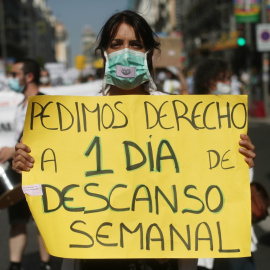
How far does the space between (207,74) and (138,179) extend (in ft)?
5.32

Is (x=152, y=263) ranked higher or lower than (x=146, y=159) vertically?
Answer: lower

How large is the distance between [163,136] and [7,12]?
7362cm

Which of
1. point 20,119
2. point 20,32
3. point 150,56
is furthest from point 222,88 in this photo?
point 20,32

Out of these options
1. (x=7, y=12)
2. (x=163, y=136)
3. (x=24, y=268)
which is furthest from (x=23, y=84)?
(x=7, y=12)

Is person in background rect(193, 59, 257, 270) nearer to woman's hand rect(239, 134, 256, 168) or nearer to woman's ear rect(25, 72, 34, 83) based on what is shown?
woman's hand rect(239, 134, 256, 168)

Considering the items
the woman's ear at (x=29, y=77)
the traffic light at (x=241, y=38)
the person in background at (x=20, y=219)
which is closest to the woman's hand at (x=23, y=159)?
the person in background at (x=20, y=219)

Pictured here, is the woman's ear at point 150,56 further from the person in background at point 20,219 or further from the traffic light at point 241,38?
the traffic light at point 241,38

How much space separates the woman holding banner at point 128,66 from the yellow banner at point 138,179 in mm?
99

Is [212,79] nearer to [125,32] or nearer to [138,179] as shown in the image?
[125,32]

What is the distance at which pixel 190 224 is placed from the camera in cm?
229

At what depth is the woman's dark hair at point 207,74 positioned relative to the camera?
3.75 metres

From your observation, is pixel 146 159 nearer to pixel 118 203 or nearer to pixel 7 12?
pixel 118 203

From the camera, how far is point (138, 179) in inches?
90.7

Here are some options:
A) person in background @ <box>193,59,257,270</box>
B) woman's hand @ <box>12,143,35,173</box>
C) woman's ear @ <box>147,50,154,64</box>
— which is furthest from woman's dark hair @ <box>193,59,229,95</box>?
woman's hand @ <box>12,143,35,173</box>
